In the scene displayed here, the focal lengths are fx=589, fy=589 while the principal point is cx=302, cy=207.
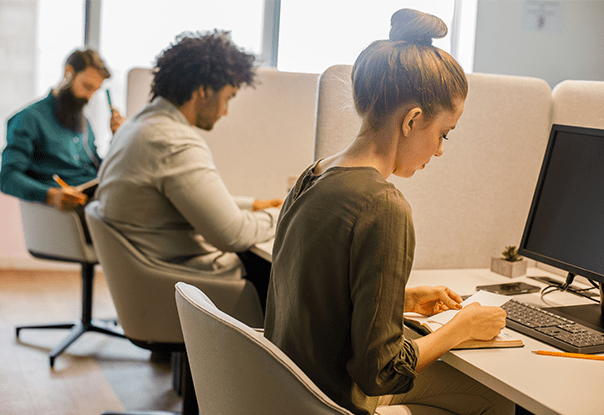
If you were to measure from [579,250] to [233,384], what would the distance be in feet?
2.69

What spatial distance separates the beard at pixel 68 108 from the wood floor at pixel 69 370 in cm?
94

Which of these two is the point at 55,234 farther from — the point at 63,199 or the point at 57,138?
the point at 57,138

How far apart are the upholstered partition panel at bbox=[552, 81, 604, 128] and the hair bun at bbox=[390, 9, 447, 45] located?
2.32 ft

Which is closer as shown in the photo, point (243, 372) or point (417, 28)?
point (243, 372)

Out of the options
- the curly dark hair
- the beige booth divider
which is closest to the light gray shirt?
the curly dark hair

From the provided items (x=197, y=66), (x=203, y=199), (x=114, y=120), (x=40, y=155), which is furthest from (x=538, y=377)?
(x=40, y=155)

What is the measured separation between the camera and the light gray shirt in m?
1.65

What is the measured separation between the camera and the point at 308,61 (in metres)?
3.97

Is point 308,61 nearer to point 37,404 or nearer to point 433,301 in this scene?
point 37,404

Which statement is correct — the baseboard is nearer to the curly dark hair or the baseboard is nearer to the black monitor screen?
the curly dark hair

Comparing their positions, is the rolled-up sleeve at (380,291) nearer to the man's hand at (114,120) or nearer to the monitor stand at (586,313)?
the monitor stand at (586,313)

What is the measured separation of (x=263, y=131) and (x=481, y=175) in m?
1.00

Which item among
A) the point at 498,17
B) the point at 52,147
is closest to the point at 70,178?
the point at 52,147

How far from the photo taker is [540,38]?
12.9 feet
